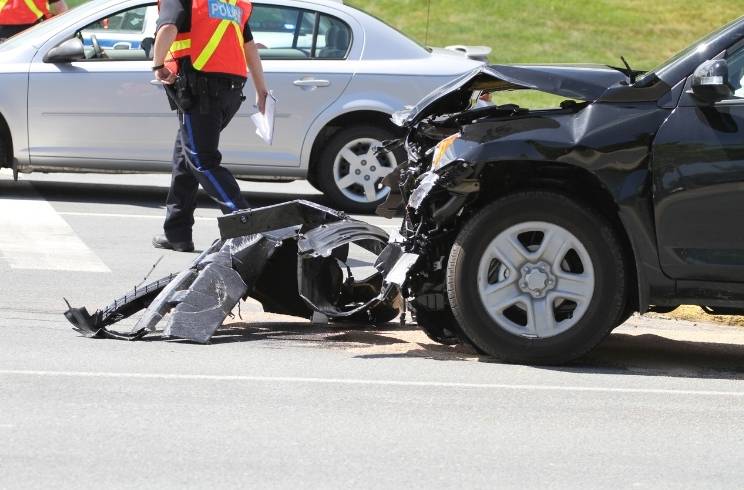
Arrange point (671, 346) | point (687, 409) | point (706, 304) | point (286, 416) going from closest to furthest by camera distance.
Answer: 1. point (286, 416)
2. point (687, 409)
3. point (706, 304)
4. point (671, 346)

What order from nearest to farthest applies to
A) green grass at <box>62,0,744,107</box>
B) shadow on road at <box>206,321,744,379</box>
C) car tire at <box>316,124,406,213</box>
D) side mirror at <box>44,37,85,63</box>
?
shadow on road at <box>206,321,744,379</box> < side mirror at <box>44,37,85,63</box> < car tire at <box>316,124,406,213</box> < green grass at <box>62,0,744,107</box>

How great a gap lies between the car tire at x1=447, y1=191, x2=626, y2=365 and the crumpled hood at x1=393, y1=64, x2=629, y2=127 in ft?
1.58

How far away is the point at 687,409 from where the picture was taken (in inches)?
199

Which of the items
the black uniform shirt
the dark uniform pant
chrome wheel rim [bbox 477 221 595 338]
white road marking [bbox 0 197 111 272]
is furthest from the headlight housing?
white road marking [bbox 0 197 111 272]

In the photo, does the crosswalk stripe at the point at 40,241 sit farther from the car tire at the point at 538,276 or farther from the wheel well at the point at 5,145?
the car tire at the point at 538,276

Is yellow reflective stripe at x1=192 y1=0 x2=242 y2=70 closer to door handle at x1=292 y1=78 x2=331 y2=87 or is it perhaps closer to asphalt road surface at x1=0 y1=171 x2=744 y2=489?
asphalt road surface at x1=0 y1=171 x2=744 y2=489

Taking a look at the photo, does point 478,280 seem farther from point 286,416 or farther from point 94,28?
point 94,28

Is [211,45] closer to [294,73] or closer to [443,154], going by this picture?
[294,73]

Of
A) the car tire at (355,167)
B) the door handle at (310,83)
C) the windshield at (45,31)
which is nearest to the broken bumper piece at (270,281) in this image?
the car tire at (355,167)

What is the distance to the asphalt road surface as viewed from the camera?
409cm

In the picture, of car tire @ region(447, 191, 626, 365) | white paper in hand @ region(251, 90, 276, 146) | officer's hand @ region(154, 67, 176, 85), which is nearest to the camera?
car tire @ region(447, 191, 626, 365)

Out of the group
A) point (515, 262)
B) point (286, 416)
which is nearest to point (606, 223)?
point (515, 262)

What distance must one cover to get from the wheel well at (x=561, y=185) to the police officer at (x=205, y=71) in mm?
2708

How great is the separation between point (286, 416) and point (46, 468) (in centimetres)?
102
